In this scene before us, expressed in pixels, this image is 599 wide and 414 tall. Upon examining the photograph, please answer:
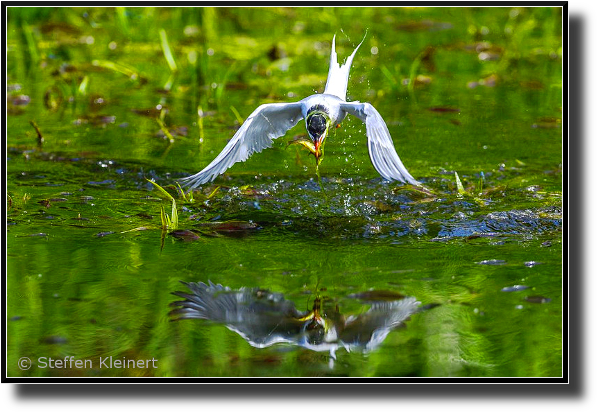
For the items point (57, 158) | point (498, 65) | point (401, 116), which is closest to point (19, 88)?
point (57, 158)

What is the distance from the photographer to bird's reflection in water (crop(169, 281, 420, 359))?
3.82 meters

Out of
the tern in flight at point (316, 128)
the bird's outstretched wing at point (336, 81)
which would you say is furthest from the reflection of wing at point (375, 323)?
the bird's outstretched wing at point (336, 81)

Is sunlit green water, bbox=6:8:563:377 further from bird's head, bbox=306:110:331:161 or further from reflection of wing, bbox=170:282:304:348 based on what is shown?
bird's head, bbox=306:110:331:161

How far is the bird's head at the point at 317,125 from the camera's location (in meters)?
5.16

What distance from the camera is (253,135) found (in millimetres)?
5625

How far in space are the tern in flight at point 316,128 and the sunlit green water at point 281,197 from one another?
12.1 inches

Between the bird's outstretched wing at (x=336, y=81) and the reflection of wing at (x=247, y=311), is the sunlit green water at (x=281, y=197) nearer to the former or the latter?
the reflection of wing at (x=247, y=311)

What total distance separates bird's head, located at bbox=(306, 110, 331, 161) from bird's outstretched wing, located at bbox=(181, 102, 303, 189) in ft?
1.10

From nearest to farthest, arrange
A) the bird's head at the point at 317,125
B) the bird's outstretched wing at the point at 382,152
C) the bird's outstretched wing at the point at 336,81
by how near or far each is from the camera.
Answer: the bird's outstretched wing at the point at 382,152, the bird's head at the point at 317,125, the bird's outstretched wing at the point at 336,81

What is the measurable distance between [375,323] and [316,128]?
1.59 metres

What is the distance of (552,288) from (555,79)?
4.56 meters

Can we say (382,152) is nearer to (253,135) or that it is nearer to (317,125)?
(317,125)

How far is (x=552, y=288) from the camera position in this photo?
13.9ft

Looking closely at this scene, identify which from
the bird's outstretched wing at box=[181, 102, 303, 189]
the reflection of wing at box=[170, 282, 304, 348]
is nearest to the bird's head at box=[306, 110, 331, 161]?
the bird's outstretched wing at box=[181, 102, 303, 189]
